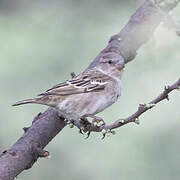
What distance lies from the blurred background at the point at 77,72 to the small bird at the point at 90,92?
0.21 metres

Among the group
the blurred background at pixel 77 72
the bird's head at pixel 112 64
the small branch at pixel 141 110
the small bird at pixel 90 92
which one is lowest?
the small branch at pixel 141 110

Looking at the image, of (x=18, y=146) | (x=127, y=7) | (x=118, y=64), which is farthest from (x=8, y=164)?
(x=127, y=7)

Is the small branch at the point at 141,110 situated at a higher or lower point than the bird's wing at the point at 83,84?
lower

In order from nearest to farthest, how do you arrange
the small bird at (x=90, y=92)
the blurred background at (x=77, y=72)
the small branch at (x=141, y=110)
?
the small branch at (x=141, y=110) < the small bird at (x=90, y=92) < the blurred background at (x=77, y=72)

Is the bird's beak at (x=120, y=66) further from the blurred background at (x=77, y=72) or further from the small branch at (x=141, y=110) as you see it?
the small branch at (x=141, y=110)

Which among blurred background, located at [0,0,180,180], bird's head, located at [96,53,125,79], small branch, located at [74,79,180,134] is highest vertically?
blurred background, located at [0,0,180,180]

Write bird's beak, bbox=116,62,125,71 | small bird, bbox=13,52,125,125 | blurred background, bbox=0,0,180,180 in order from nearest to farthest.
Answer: small bird, bbox=13,52,125,125
bird's beak, bbox=116,62,125,71
blurred background, bbox=0,0,180,180

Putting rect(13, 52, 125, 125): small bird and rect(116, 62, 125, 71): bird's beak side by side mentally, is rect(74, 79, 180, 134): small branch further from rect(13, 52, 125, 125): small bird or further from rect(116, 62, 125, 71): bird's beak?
rect(116, 62, 125, 71): bird's beak

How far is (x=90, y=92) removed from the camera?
2.38 metres

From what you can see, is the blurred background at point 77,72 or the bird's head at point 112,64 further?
the blurred background at point 77,72

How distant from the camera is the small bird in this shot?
2.27 metres

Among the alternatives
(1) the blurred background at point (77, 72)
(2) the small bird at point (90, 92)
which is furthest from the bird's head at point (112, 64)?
(1) the blurred background at point (77, 72)

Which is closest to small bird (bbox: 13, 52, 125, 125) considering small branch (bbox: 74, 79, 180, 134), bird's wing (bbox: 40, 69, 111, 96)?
bird's wing (bbox: 40, 69, 111, 96)

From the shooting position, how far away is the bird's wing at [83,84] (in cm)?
242
